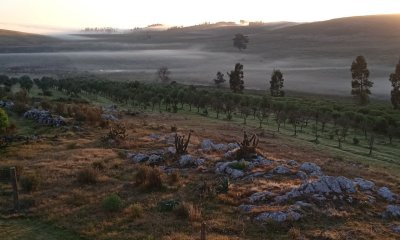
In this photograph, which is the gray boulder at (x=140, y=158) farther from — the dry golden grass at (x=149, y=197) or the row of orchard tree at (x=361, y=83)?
the row of orchard tree at (x=361, y=83)

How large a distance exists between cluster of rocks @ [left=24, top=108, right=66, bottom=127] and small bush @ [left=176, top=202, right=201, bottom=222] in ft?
100

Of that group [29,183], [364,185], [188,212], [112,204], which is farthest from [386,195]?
[29,183]

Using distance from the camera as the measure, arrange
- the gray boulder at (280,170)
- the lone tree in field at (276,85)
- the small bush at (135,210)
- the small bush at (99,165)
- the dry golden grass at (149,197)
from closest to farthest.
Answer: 1. the dry golden grass at (149,197)
2. the small bush at (135,210)
3. the gray boulder at (280,170)
4. the small bush at (99,165)
5. the lone tree in field at (276,85)

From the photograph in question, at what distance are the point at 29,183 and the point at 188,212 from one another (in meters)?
11.1

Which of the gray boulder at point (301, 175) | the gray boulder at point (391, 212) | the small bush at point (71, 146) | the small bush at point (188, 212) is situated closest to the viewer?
the small bush at point (188, 212)

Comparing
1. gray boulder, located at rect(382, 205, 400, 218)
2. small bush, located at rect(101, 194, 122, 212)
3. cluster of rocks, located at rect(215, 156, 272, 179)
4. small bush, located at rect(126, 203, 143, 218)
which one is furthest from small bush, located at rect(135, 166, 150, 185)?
gray boulder, located at rect(382, 205, 400, 218)

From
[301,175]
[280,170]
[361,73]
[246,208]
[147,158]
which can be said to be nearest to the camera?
[246,208]

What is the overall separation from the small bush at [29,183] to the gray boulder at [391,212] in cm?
2112

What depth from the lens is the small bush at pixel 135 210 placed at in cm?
2383

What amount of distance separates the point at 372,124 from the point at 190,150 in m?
38.0

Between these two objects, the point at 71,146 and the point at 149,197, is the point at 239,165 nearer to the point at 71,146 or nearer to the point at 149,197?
the point at 149,197

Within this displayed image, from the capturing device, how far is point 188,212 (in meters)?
23.7

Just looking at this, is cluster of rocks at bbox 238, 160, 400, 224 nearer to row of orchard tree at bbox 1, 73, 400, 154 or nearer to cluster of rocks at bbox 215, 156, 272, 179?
cluster of rocks at bbox 215, 156, 272, 179

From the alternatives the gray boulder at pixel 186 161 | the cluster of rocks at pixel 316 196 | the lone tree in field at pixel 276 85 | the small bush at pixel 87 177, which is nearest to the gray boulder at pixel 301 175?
the cluster of rocks at pixel 316 196
